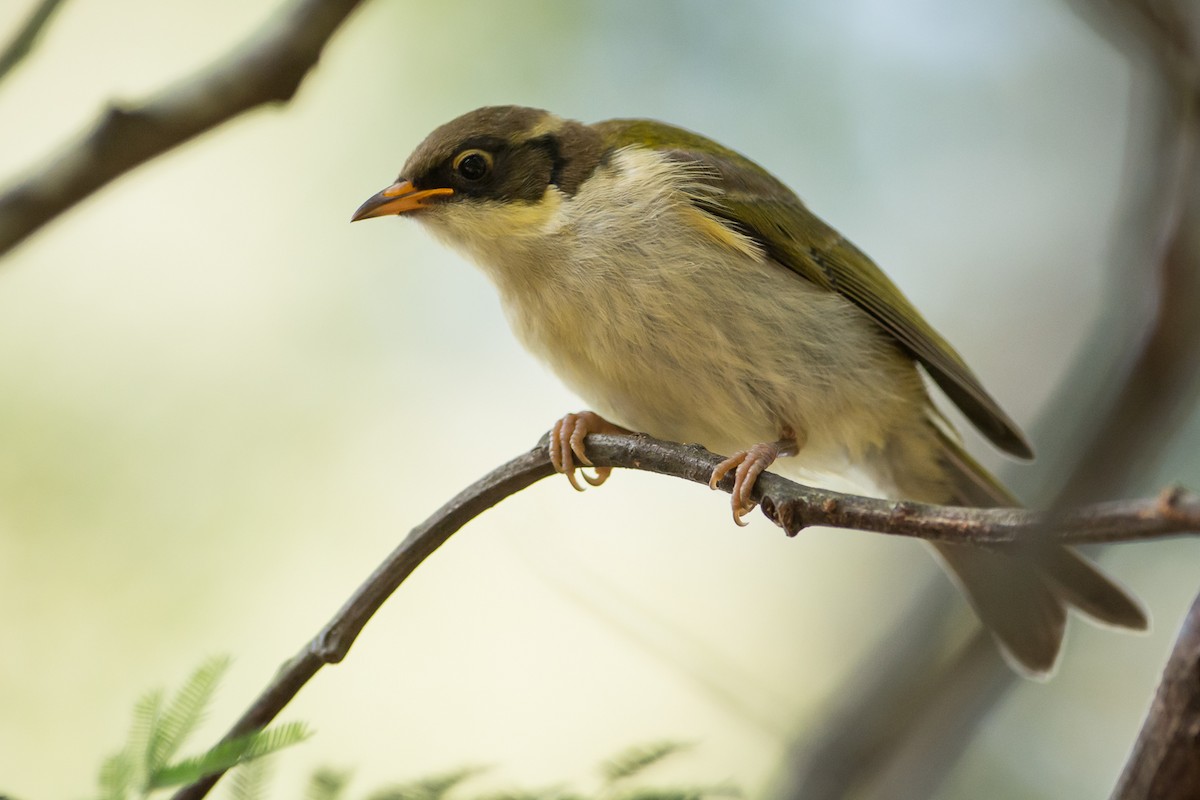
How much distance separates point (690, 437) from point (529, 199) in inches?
35.1

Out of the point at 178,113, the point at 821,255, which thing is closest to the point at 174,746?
the point at 178,113

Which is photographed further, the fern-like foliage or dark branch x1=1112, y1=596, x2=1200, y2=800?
the fern-like foliage

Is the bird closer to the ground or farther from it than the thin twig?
closer to the ground

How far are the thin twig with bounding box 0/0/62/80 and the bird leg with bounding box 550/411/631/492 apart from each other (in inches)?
56.8

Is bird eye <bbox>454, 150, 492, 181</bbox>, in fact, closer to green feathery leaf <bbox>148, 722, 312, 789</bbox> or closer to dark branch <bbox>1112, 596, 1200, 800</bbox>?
green feathery leaf <bbox>148, 722, 312, 789</bbox>

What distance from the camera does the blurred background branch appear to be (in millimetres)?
1664

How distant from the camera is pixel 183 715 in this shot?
1.82m

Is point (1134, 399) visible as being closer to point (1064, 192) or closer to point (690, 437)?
point (690, 437)

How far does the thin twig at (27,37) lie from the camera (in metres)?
2.51

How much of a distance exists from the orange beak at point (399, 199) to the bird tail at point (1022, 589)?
1.82m

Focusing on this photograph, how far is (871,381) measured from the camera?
3.61 meters

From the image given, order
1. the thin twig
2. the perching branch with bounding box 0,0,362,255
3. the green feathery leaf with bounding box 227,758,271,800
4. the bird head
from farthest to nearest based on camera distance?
the bird head
the thin twig
the perching branch with bounding box 0,0,362,255
the green feathery leaf with bounding box 227,758,271,800

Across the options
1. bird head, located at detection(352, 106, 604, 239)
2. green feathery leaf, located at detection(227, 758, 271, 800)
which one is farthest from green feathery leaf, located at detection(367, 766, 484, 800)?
bird head, located at detection(352, 106, 604, 239)

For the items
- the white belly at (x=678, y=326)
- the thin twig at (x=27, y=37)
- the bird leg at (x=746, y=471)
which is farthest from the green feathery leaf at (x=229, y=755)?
the white belly at (x=678, y=326)
